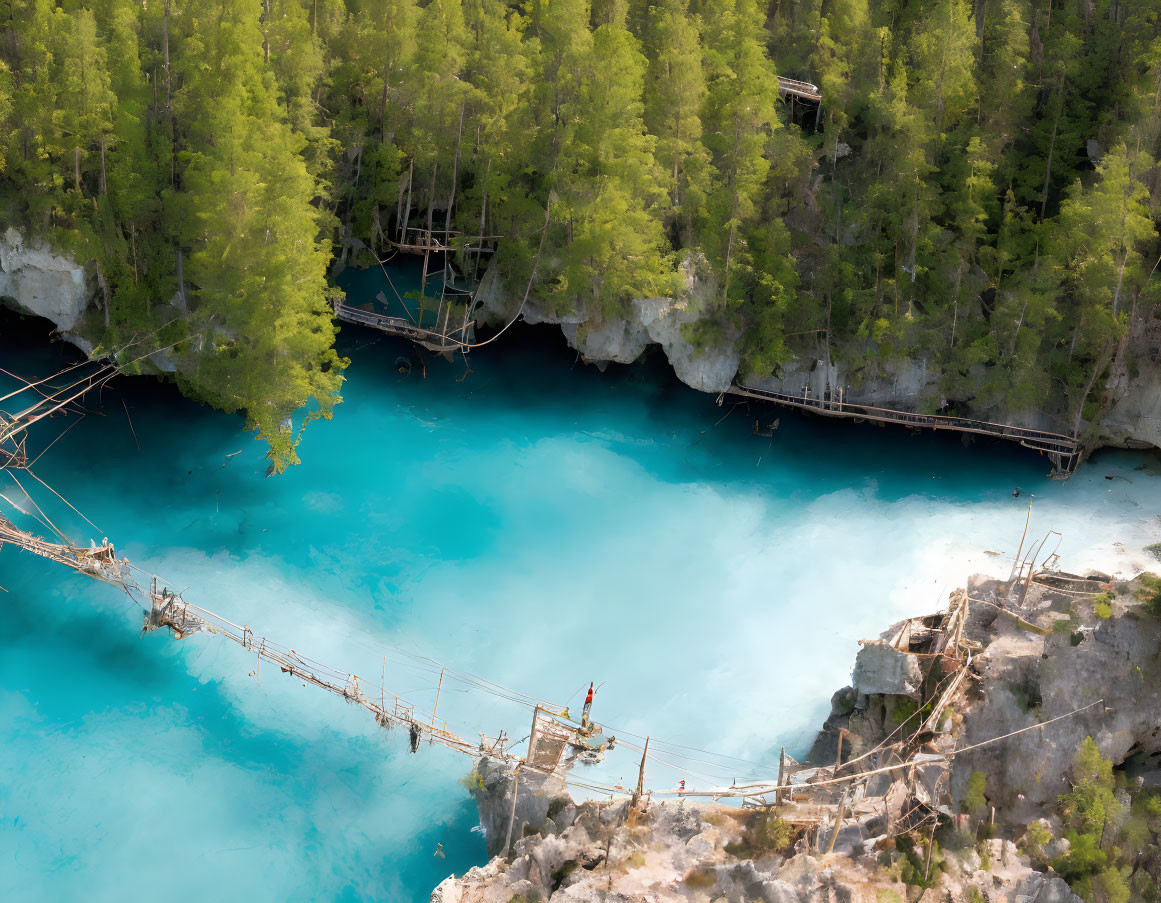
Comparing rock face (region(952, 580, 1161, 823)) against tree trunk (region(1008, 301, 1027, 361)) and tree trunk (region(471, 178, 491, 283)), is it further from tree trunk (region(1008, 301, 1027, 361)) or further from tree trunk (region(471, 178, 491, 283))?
tree trunk (region(471, 178, 491, 283))

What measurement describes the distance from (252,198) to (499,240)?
28.5 feet

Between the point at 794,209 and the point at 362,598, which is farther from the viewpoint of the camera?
the point at 794,209

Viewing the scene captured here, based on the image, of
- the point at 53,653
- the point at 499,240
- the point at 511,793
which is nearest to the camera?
the point at 511,793

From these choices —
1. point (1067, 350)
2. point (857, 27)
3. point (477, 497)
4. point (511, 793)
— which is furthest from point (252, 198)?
point (1067, 350)

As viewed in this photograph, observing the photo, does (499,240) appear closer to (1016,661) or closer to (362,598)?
(362,598)

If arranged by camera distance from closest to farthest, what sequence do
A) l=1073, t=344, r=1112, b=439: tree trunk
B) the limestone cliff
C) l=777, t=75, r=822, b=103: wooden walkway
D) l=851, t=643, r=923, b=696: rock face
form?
the limestone cliff < l=851, t=643, r=923, b=696: rock face < l=1073, t=344, r=1112, b=439: tree trunk < l=777, t=75, r=822, b=103: wooden walkway

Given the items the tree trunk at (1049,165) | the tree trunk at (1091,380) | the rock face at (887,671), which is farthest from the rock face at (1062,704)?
the tree trunk at (1049,165)

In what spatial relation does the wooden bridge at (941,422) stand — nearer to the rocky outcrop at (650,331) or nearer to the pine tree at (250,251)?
the rocky outcrop at (650,331)

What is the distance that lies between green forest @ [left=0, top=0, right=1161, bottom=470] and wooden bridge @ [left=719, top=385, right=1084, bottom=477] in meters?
0.79

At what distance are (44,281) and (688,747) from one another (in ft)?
75.4

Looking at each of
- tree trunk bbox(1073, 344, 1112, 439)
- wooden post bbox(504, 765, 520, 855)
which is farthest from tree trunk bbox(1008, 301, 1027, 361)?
wooden post bbox(504, 765, 520, 855)

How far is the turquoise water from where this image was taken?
2578 centimetres

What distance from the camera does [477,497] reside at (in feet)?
111

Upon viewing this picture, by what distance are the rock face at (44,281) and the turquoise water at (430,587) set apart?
2.24 meters
